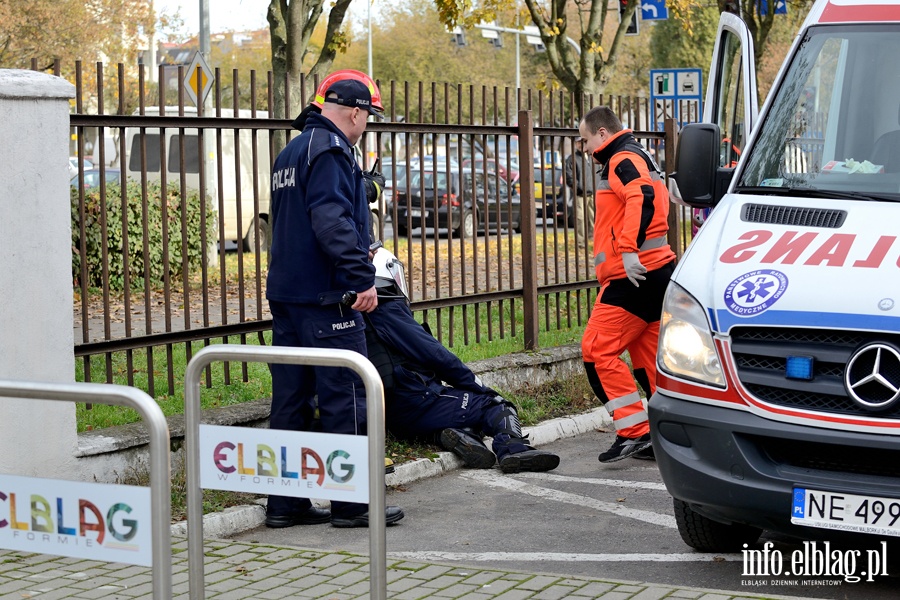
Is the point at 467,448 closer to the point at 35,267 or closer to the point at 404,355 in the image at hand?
the point at 404,355

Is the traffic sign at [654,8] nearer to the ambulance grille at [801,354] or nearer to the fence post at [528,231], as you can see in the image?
the fence post at [528,231]

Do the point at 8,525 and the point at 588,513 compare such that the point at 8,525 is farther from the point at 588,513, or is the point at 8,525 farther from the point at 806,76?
the point at 806,76

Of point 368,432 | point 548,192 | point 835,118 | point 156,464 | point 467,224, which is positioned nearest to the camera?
point 156,464

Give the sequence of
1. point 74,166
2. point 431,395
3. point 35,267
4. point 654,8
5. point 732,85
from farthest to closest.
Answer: point 74,166
point 654,8
point 732,85
point 431,395
point 35,267

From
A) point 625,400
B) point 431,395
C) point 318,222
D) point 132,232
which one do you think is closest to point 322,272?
point 318,222

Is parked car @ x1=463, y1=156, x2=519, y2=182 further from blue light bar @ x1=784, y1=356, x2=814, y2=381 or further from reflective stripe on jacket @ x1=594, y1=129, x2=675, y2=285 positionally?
blue light bar @ x1=784, y1=356, x2=814, y2=381

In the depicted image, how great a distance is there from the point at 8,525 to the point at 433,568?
2115mm

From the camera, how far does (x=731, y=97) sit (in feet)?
29.1

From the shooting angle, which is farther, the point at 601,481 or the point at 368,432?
the point at 601,481

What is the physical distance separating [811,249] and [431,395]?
295 centimetres

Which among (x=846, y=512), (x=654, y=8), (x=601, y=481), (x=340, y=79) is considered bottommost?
(x=601, y=481)

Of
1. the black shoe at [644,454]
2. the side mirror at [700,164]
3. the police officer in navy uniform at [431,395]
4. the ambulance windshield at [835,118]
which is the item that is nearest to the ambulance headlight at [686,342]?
the ambulance windshield at [835,118]

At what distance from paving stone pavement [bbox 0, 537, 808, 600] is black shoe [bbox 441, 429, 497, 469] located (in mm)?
2007

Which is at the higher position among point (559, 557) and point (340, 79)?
point (340, 79)
